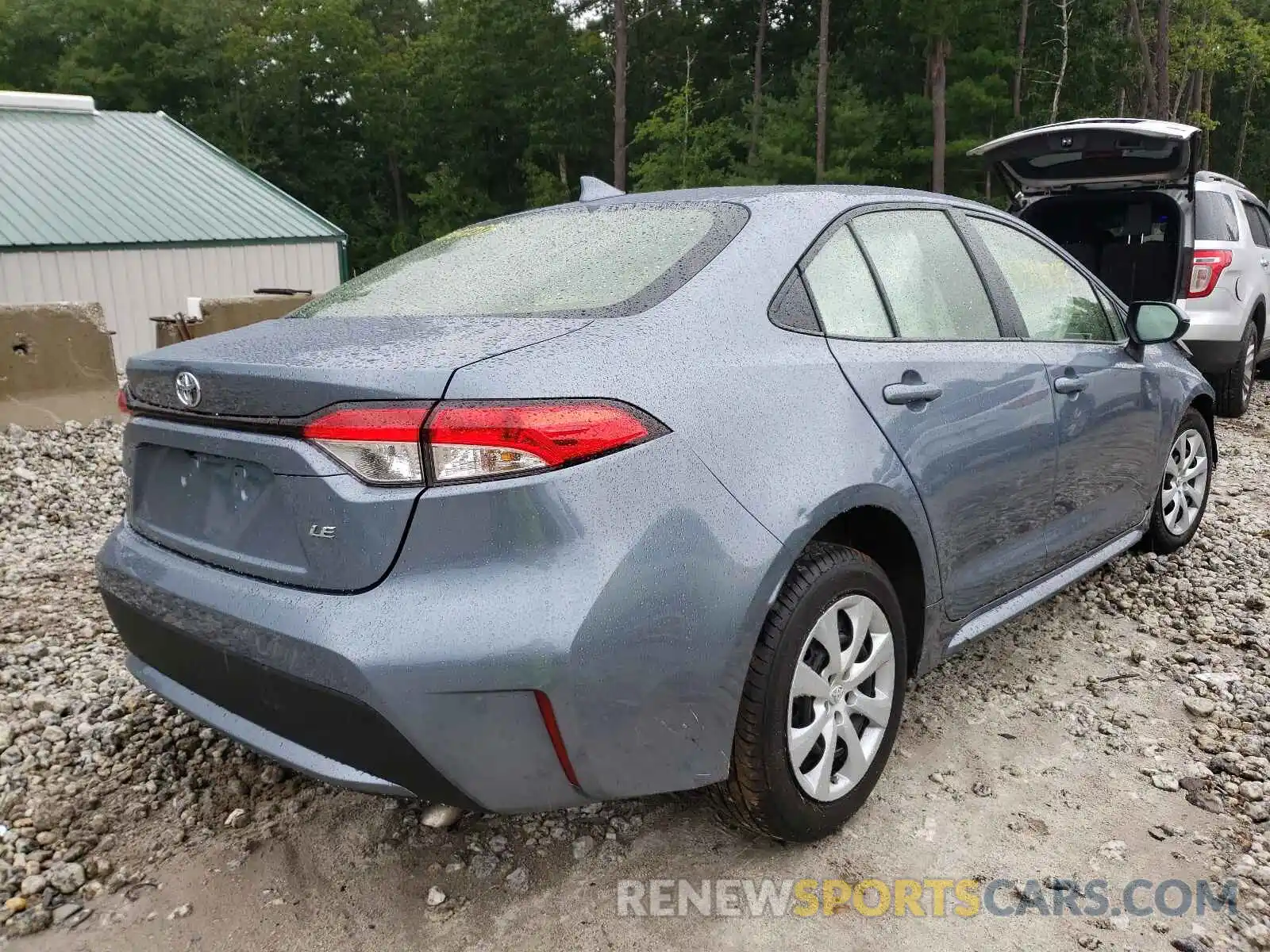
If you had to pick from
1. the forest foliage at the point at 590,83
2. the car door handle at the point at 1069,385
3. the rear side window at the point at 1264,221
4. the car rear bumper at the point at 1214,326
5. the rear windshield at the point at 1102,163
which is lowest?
the car rear bumper at the point at 1214,326

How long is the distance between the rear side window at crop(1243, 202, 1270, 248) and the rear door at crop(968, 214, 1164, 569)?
5.43 meters

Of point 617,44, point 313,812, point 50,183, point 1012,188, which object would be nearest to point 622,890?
point 313,812

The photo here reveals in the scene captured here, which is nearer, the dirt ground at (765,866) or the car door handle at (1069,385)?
the dirt ground at (765,866)

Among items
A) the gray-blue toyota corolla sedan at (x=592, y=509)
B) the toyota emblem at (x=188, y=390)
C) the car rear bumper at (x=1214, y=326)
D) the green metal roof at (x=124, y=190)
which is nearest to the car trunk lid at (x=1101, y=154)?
the car rear bumper at (x=1214, y=326)

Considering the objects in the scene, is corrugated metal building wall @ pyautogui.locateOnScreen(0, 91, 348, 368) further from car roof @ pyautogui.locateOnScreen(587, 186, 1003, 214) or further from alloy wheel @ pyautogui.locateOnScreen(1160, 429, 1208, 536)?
alloy wheel @ pyautogui.locateOnScreen(1160, 429, 1208, 536)

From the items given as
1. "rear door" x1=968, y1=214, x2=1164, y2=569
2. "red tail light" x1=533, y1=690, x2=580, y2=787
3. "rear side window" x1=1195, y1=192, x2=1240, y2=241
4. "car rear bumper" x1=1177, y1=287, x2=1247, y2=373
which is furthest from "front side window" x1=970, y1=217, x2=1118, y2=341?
"rear side window" x1=1195, y1=192, x2=1240, y2=241

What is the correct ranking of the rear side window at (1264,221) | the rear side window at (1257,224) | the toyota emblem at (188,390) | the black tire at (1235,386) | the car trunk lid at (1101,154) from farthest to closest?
the rear side window at (1264,221) → the rear side window at (1257,224) → the black tire at (1235,386) → the car trunk lid at (1101,154) → the toyota emblem at (188,390)

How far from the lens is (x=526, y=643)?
5.92 feet

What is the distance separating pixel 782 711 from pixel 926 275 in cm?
143

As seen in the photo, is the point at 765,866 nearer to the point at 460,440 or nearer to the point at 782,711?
the point at 782,711

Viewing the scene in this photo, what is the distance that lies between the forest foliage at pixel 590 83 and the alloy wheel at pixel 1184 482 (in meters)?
31.8

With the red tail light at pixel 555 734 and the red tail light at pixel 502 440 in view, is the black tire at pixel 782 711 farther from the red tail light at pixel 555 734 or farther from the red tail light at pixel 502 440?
the red tail light at pixel 502 440

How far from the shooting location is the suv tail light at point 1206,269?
7262 millimetres

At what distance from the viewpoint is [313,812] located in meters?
2.66
